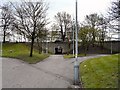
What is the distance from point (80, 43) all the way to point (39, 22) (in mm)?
32391

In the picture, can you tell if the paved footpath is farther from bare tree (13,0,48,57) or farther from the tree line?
bare tree (13,0,48,57)

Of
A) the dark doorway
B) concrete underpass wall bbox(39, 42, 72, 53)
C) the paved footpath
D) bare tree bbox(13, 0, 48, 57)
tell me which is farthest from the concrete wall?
the paved footpath

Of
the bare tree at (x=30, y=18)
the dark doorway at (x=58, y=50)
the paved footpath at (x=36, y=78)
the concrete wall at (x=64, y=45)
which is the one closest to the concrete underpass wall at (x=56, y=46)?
the concrete wall at (x=64, y=45)

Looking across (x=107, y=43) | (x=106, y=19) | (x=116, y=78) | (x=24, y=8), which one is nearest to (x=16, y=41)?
(x=107, y=43)

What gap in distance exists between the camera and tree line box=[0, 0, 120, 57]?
73.8ft

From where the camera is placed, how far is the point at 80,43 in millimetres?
77875

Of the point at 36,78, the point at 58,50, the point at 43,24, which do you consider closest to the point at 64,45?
the point at 58,50

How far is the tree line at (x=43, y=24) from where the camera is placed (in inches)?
886

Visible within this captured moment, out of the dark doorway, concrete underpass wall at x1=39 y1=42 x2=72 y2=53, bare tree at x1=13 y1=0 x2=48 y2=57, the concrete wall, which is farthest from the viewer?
the dark doorway

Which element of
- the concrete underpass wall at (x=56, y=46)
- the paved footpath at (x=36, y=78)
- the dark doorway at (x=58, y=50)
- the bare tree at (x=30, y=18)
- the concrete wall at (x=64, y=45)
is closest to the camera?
the paved footpath at (x=36, y=78)

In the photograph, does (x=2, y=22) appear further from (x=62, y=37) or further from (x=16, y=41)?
(x=62, y=37)

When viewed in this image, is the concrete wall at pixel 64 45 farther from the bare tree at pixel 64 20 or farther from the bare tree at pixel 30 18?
the bare tree at pixel 30 18

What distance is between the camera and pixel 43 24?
4712cm

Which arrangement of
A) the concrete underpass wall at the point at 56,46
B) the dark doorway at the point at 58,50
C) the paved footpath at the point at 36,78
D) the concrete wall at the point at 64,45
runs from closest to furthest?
the paved footpath at the point at 36,78 → the concrete wall at the point at 64,45 → the concrete underpass wall at the point at 56,46 → the dark doorway at the point at 58,50
